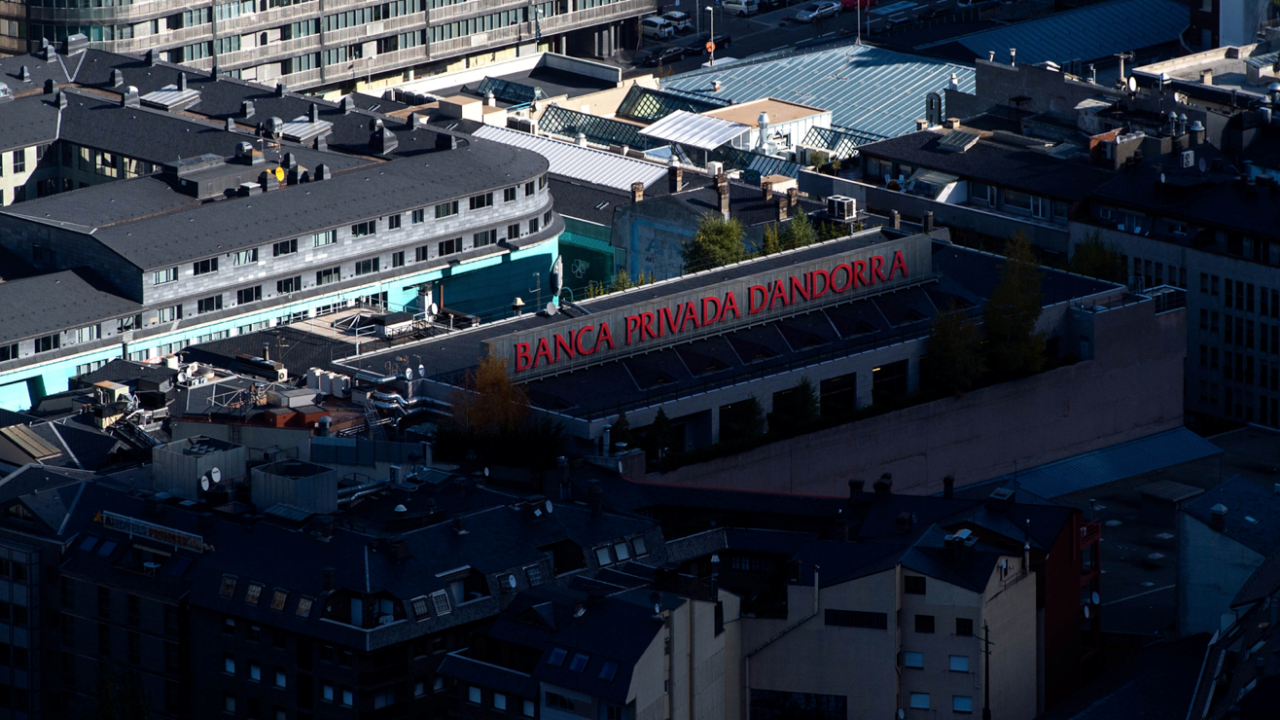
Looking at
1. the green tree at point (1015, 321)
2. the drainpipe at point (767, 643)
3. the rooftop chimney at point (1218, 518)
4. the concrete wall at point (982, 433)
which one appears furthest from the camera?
the green tree at point (1015, 321)

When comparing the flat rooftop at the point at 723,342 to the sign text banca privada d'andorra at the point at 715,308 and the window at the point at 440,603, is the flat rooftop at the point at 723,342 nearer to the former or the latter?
the sign text banca privada d'andorra at the point at 715,308

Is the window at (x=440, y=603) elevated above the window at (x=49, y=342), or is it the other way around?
the window at (x=440, y=603)

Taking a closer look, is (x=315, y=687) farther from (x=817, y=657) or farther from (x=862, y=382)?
(x=862, y=382)

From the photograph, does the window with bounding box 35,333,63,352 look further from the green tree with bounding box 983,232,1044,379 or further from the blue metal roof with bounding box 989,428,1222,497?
the blue metal roof with bounding box 989,428,1222,497

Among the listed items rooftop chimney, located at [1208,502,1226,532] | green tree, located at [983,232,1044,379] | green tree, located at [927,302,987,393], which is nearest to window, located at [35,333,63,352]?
green tree, located at [927,302,987,393]

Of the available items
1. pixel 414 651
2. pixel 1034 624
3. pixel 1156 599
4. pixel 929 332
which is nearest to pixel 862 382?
pixel 929 332

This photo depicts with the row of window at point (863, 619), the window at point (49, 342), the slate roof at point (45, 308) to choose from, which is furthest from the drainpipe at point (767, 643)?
the window at point (49, 342)
